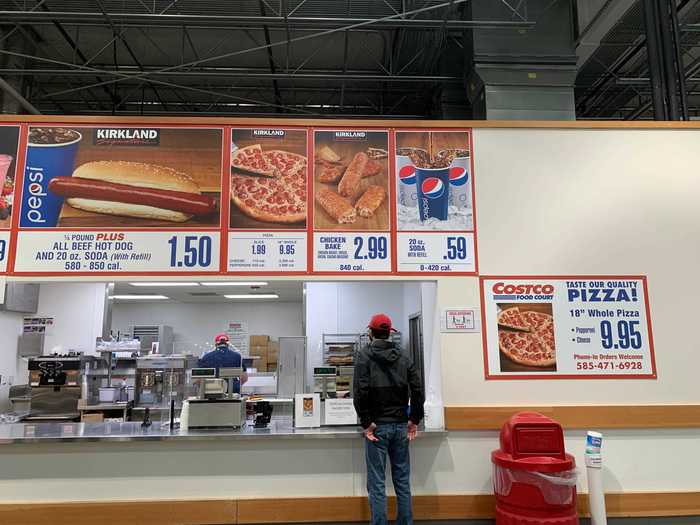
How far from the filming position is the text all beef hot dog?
4457 millimetres

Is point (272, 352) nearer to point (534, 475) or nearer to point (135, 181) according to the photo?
point (135, 181)

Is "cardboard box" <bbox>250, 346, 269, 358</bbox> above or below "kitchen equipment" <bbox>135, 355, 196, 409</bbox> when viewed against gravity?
above

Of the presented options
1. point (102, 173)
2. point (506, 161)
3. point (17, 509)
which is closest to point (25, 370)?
point (17, 509)

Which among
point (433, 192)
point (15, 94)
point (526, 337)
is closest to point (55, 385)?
point (15, 94)

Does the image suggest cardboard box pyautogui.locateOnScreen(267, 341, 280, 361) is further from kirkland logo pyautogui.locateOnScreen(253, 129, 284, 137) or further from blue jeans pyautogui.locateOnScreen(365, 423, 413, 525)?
blue jeans pyautogui.locateOnScreen(365, 423, 413, 525)

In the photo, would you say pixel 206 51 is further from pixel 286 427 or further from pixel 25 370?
Result: pixel 286 427

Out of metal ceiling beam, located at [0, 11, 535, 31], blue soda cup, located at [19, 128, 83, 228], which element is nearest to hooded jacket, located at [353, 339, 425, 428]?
blue soda cup, located at [19, 128, 83, 228]

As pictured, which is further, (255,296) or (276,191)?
(255,296)

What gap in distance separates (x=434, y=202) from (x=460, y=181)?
12.3 inches

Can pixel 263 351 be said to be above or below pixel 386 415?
above

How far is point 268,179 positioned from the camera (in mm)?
4574

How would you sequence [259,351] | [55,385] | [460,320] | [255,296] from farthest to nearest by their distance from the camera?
[255,296], [259,351], [55,385], [460,320]

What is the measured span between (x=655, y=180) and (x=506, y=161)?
1.38m

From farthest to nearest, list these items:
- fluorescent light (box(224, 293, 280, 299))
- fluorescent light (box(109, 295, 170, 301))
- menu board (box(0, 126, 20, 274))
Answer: fluorescent light (box(224, 293, 280, 299)), fluorescent light (box(109, 295, 170, 301)), menu board (box(0, 126, 20, 274))
